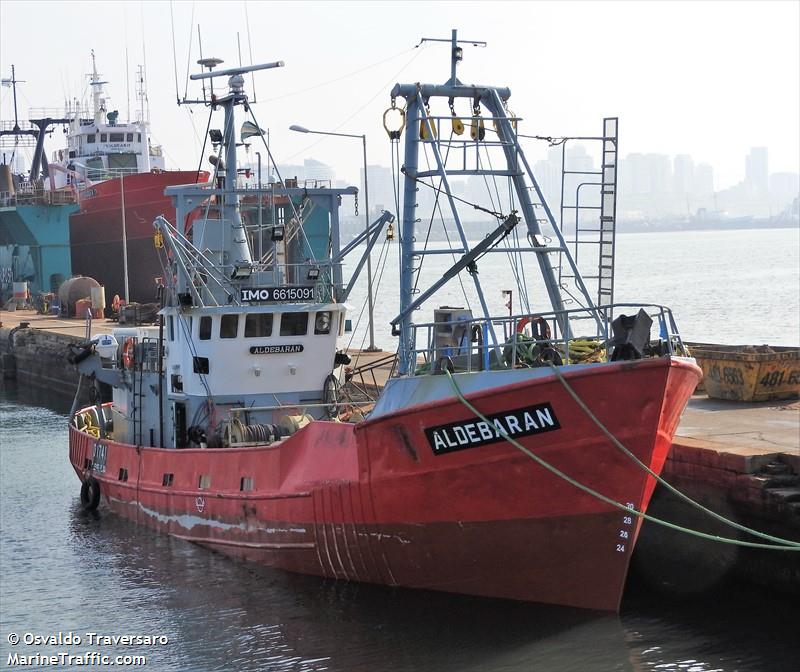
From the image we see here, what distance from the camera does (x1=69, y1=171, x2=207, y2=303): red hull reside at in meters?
57.7

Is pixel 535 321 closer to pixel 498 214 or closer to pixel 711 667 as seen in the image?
pixel 498 214

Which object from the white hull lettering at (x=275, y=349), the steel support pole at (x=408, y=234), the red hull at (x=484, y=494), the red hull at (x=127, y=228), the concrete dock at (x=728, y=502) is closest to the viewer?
the red hull at (x=484, y=494)

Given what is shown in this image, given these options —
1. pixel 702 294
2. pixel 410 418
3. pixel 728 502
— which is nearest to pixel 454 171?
pixel 410 418

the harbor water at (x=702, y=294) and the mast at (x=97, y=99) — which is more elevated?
the mast at (x=97, y=99)

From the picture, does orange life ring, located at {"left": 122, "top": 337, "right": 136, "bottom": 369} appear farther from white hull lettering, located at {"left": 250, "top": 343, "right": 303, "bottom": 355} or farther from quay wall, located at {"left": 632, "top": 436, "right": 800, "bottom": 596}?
quay wall, located at {"left": 632, "top": 436, "right": 800, "bottom": 596}

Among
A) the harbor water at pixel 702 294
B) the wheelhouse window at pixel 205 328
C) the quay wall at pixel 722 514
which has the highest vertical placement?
the wheelhouse window at pixel 205 328

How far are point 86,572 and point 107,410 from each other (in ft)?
21.0

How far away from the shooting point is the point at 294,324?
1823 centimetres

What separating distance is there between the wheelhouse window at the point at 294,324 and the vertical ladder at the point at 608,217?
4493mm

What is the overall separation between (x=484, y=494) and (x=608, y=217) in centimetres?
639

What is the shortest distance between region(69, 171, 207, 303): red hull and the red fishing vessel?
37.0m

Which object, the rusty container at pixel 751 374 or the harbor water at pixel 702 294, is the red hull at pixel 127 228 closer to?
the harbor water at pixel 702 294

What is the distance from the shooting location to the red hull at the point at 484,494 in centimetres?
1295

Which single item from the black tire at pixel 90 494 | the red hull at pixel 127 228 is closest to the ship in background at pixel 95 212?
the red hull at pixel 127 228
